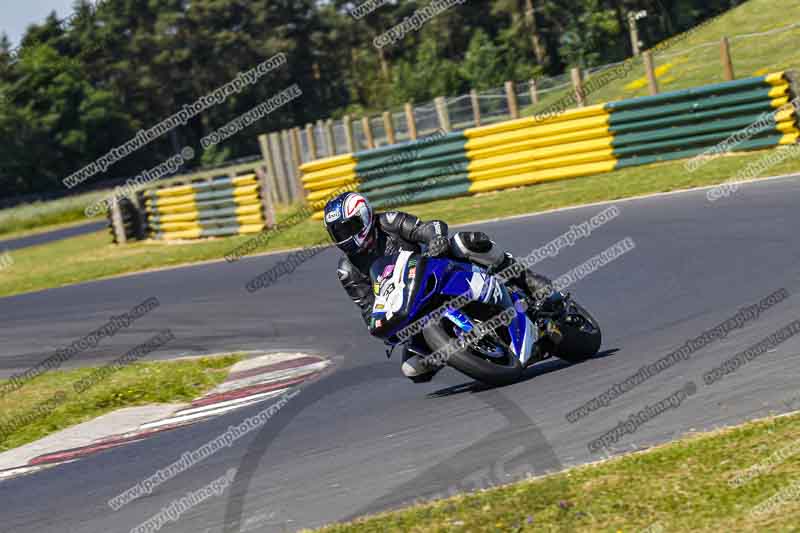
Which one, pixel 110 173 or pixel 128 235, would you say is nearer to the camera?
pixel 128 235

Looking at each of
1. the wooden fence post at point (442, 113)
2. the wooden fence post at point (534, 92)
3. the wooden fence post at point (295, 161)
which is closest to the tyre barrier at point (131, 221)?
the wooden fence post at point (295, 161)

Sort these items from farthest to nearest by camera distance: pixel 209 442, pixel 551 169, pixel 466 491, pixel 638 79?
pixel 638 79, pixel 551 169, pixel 209 442, pixel 466 491

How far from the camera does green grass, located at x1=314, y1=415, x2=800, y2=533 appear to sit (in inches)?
195

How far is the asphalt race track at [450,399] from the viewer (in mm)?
6410

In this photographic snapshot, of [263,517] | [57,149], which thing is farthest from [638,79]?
[57,149]

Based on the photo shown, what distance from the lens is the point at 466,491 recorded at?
5977 millimetres

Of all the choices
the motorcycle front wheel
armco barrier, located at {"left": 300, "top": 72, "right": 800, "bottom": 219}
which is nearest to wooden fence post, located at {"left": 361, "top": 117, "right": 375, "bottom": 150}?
Result: armco barrier, located at {"left": 300, "top": 72, "right": 800, "bottom": 219}

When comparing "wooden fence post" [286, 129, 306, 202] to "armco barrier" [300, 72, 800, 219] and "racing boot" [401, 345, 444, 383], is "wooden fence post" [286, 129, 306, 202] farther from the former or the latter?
"racing boot" [401, 345, 444, 383]

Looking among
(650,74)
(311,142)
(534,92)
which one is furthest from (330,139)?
(650,74)

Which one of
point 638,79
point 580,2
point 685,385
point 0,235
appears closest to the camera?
point 685,385

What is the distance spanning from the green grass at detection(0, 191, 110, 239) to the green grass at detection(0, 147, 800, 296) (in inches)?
972

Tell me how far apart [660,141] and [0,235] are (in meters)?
42.6

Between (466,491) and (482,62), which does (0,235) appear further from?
(466,491)

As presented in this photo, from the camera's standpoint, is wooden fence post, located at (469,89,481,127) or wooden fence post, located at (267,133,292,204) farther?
wooden fence post, located at (267,133,292,204)
